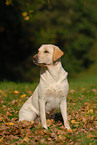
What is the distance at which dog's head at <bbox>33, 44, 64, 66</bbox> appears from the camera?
3818 mm

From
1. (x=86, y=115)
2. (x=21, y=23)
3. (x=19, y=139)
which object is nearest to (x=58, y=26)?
(x=21, y=23)

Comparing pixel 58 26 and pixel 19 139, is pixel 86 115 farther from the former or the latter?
pixel 58 26

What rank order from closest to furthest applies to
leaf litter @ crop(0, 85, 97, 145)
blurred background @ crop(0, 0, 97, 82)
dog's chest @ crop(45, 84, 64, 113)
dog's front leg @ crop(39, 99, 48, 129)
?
leaf litter @ crop(0, 85, 97, 145)
dog's chest @ crop(45, 84, 64, 113)
dog's front leg @ crop(39, 99, 48, 129)
blurred background @ crop(0, 0, 97, 82)

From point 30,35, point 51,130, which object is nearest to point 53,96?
point 51,130

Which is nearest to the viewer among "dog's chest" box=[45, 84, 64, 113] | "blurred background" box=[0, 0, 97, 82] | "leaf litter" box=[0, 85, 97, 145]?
"leaf litter" box=[0, 85, 97, 145]

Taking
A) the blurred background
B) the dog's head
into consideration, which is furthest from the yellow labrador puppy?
the blurred background

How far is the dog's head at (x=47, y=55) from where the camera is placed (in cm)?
382

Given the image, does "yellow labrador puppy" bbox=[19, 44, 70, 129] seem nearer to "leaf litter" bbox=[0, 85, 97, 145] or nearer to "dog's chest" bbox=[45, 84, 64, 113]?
"dog's chest" bbox=[45, 84, 64, 113]

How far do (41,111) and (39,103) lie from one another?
0.15 m

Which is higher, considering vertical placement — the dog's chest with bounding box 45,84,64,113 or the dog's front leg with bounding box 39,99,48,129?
the dog's chest with bounding box 45,84,64,113

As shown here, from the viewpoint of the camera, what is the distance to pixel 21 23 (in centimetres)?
1587

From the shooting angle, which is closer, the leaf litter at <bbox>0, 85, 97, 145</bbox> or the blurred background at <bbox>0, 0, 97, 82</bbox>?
the leaf litter at <bbox>0, 85, 97, 145</bbox>

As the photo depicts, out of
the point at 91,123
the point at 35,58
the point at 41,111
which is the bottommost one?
the point at 91,123

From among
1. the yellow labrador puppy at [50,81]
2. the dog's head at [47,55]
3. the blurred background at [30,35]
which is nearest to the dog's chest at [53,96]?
the yellow labrador puppy at [50,81]
